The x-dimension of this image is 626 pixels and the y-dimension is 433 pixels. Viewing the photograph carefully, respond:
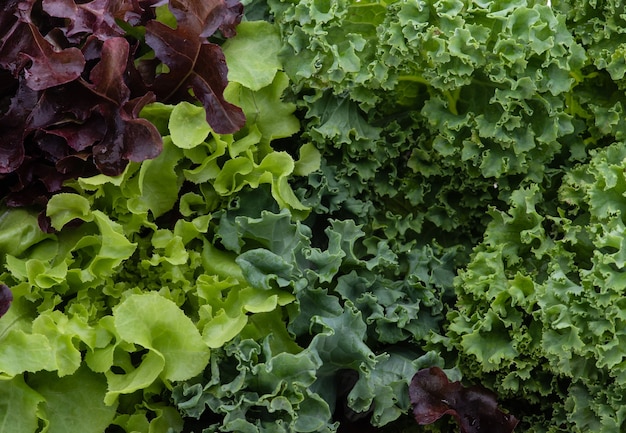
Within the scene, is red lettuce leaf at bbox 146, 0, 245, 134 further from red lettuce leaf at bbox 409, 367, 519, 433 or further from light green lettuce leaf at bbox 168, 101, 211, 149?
red lettuce leaf at bbox 409, 367, 519, 433

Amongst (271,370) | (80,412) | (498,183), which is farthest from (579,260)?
(80,412)

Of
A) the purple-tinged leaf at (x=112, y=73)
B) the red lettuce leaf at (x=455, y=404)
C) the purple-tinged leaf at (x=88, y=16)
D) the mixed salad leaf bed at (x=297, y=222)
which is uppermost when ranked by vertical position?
the purple-tinged leaf at (x=88, y=16)

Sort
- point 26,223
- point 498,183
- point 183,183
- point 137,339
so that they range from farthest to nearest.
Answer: point 498,183
point 183,183
point 26,223
point 137,339

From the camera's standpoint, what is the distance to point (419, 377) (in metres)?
1.85

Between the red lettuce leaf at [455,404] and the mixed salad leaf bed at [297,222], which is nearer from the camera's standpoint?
the mixed salad leaf bed at [297,222]

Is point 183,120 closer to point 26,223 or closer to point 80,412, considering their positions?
point 26,223

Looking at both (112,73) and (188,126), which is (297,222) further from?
(112,73)

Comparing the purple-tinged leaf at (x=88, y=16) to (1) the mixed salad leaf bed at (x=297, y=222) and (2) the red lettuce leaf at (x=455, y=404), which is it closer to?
(1) the mixed salad leaf bed at (x=297, y=222)

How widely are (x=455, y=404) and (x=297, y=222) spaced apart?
58 cm

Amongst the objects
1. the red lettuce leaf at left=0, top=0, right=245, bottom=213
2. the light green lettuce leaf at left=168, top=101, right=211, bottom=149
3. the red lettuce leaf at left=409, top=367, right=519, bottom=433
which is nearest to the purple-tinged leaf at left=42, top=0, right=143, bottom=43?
the red lettuce leaf at left=0, top=0, right=245, bottom=213

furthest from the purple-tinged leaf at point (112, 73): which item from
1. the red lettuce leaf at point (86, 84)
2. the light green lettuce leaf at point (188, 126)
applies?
the light green lettuce leaf at point (188, 126)

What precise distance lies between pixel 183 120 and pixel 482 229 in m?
0.93

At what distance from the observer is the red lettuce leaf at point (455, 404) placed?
1.83 meters

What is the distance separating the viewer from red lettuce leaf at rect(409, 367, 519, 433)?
183 cm
